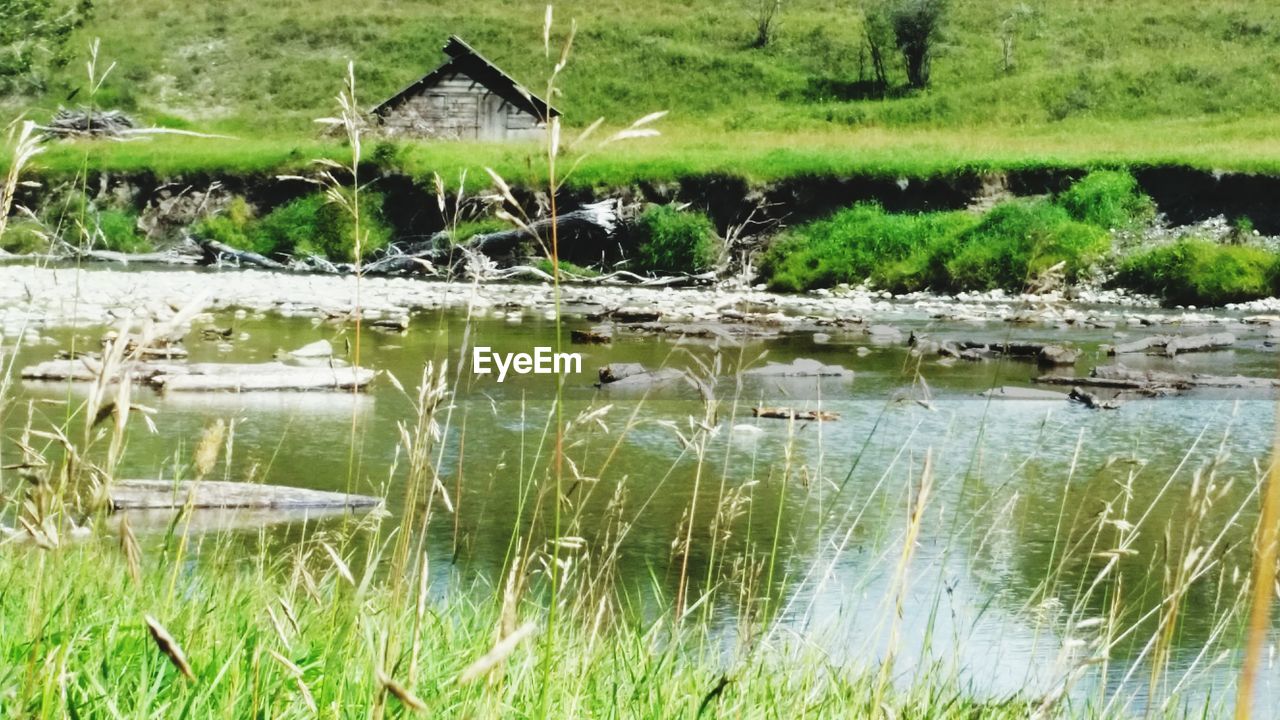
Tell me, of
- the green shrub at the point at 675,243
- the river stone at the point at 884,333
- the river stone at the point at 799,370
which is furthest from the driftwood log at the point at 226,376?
the green shrub at the point at 675,243

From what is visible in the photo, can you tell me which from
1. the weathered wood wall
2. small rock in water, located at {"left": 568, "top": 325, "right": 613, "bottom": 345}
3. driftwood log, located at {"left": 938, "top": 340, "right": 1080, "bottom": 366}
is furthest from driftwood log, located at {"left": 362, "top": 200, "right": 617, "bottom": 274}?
driftwood log, located at {"left": 938, "top": 340, "right": 1080, "bottom": 366}

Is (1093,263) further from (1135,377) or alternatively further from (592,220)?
(1135,377)

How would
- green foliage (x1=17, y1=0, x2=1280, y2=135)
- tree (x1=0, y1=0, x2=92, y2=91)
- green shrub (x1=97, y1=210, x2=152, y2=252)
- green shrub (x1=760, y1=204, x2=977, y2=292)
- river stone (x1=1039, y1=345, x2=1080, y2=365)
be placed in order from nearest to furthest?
river stone (x1=1039, y1=345, x2=1080, y2=365), green shrub (x1=760, y1=204, x2=977, y2=292), green shrub (x1=97, y1=210, x2=152, y2=252), tree (x1=0, y1=0, x2=92, y2=91), green foliage (x1=17, y1=0, x2=1280, y2=135)

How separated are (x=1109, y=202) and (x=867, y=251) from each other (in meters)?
5.42

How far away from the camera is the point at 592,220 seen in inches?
1212

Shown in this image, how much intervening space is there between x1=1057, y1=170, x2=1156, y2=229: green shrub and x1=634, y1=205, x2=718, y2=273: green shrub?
7.90 meters

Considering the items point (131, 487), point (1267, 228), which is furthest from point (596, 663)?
point (1267, 228)

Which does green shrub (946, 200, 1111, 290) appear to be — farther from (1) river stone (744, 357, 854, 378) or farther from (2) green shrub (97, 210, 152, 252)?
(2) green shrub (97, 210, 152, 252)

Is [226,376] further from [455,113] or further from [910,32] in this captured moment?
[910,32]

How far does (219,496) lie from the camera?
7949mm

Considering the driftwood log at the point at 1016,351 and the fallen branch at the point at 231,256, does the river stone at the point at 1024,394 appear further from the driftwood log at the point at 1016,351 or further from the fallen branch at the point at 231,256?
the fallen branch at the point at 231,256

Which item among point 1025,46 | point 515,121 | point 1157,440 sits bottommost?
point 1157,440

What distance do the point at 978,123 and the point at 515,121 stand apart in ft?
52.2

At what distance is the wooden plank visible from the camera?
763cm
